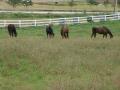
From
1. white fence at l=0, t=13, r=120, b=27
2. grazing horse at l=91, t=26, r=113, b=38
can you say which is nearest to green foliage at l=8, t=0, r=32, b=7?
white fence at l=0, t=13, r=120, b=27

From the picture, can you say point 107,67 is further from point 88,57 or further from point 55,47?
point 55,47

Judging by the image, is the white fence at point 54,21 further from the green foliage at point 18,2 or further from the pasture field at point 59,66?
the green foliage at point 18,2

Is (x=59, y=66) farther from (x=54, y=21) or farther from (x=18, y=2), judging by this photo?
(x=18, y=2)

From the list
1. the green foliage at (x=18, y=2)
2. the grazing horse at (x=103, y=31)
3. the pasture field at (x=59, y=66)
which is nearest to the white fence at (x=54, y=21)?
the grazing horse at (x=103, y=31)

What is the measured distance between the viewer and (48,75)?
15211mm

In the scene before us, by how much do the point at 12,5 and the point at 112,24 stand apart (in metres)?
34.9

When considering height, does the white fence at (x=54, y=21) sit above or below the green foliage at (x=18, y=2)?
above

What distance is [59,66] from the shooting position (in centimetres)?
1611

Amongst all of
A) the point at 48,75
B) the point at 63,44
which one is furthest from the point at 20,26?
the point at 48,75

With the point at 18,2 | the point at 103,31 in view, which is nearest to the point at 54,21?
the point at 103,31

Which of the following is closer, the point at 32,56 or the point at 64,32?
the point at 32,56

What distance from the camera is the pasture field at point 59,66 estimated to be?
13.5 meters

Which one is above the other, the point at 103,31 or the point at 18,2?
the point at 103,31

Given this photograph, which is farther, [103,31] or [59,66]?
[103,31]
